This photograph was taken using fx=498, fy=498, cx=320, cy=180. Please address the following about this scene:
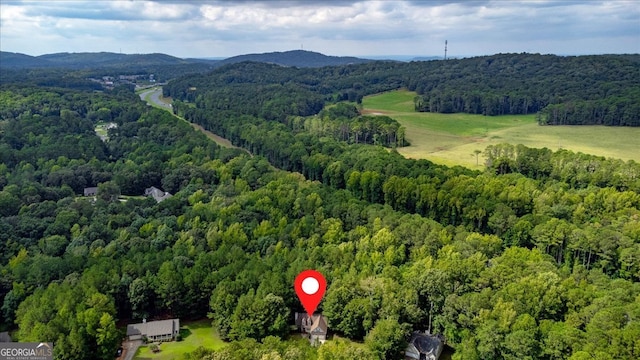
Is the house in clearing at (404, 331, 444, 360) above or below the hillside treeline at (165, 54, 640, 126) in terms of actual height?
below

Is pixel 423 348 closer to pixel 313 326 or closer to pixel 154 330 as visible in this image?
pixel 313 326

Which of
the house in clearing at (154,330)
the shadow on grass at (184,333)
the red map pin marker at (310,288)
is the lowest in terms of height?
the shadow on grass at (184,333)

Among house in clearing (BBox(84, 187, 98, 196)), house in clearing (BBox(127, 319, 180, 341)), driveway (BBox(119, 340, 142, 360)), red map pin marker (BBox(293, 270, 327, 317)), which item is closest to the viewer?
driveway (BBox(119, 340, 142, 360))

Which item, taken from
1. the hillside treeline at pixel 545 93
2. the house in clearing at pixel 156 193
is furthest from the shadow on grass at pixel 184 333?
the hillside treeline at pixel 545 93

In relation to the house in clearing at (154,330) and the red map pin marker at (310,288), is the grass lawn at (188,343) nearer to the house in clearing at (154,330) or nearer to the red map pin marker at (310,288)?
the house in clearing at (154,330)

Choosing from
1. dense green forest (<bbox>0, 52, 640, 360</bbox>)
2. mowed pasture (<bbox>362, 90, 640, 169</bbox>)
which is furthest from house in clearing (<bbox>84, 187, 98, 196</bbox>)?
mowed pasture (<bbox>362, 90, 640, 169</bbox>)

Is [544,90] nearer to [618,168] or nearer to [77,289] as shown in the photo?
[618,168]

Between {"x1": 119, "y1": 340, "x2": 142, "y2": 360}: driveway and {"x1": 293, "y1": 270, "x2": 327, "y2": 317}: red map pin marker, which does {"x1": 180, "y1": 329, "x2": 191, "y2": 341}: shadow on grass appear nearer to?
{"x1": 119, "y1": 340, "x2": 142, "y2": 360}: driveway
